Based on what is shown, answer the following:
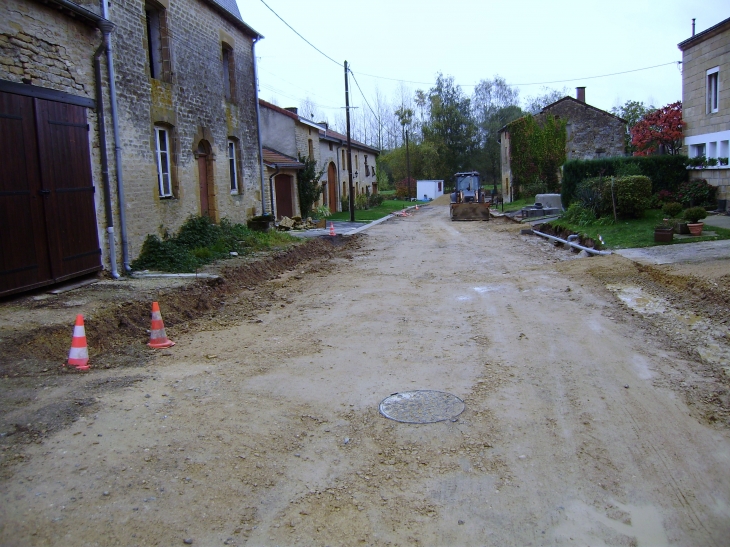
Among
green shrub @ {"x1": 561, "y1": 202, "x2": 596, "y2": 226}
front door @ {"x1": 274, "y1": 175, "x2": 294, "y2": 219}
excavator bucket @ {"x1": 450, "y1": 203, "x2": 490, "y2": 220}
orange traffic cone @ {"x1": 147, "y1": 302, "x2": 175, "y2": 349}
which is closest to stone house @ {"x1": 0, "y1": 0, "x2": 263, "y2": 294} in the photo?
orange traffic cone @ {"x1": 147, "y1": 302, "x2": 175, "y2": 349}

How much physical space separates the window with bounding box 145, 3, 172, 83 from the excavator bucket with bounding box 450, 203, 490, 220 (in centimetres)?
2160

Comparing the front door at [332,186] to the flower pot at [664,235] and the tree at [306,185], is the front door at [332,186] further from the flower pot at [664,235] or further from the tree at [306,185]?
the flower pot at [664,235]

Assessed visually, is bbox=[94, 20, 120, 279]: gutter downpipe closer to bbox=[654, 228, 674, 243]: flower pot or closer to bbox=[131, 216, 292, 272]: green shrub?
bbox=[131, 216, 292, 272]: green shrub

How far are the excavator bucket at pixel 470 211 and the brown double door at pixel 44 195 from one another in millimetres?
25425

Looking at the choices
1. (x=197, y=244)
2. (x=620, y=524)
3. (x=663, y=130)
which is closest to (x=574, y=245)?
(x=663, y=130)

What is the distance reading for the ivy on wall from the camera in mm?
42562

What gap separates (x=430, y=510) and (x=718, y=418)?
301 centimetres

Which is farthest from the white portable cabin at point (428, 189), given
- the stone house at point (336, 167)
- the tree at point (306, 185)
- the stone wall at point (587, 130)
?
the tree at point (306, 185)

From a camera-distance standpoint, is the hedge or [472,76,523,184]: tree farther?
[472,76,523,184]: tree

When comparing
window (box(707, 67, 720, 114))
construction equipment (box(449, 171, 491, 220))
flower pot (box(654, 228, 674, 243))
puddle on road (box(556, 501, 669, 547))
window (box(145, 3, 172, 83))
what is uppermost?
window (box(145, 3, 172, 83))

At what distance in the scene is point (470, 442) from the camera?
5102 mm

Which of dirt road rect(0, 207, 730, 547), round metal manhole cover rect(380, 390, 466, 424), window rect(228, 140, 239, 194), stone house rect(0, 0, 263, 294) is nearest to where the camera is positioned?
dirt road rect(0, 207, 730, 547)

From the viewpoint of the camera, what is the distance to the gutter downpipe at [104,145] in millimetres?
11969

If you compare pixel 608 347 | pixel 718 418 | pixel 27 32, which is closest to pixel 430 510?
pixel 718 418
